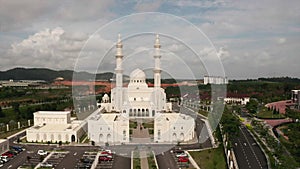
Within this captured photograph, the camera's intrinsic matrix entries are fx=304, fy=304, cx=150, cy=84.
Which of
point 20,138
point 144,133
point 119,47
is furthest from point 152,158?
point 119,47

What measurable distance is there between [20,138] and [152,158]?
8.27 meters

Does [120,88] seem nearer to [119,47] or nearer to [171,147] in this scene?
[119,47]

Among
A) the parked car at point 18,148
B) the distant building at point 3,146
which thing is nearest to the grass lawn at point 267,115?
the parked car at point 18,148

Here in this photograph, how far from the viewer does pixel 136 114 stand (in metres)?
23.1

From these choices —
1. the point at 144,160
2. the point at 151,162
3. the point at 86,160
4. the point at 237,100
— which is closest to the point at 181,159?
the point at 151,162

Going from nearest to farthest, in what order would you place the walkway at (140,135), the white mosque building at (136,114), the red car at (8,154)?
the red car at (8,154), the white mosque building at (136,114), the walkway at (140,135)

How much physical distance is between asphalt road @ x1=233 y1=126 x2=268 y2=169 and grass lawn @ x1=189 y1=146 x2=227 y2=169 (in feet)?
2.06

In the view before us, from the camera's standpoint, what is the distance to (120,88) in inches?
964

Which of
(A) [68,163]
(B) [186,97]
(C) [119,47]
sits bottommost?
(A) [68,163]

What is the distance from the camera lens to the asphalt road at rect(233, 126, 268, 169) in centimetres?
1133

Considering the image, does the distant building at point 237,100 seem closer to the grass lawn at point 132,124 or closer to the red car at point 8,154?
the grass lawn at point 132,124

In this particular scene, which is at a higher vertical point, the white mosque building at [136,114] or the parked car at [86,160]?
the white mosque building at [136,114]

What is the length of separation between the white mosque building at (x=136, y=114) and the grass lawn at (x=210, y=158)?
7.36ft

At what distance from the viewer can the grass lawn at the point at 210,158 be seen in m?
11.4
